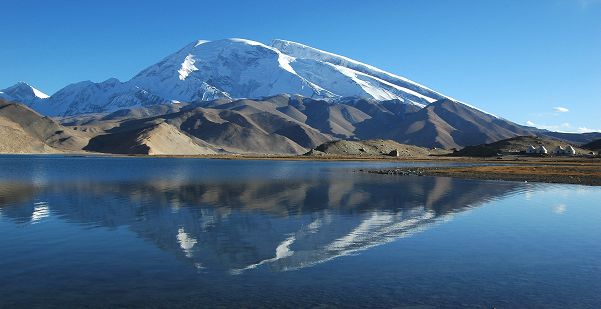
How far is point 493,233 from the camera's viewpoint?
35125 mm

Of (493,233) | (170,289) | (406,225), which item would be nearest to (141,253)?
(170,289)

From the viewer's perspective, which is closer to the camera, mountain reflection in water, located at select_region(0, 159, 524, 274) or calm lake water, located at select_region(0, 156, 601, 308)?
calm lake water, located at select_region(0, 156, 601, 308)

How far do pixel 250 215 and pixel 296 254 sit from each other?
15090 millimetres

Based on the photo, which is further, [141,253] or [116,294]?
[141,253]

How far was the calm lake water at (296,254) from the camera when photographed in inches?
783

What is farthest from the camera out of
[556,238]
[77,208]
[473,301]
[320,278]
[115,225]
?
[77,208]

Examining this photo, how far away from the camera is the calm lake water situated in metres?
19.9

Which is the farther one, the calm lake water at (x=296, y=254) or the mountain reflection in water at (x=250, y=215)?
the mountain reflection in water at (x=250, y=215)

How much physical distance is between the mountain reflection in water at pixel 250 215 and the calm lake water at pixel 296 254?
15 cm

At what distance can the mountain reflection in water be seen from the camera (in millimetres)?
28156

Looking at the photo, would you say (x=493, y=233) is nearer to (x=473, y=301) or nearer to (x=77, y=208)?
(x=473, y=301)

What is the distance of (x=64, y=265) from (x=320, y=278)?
12.3 metres

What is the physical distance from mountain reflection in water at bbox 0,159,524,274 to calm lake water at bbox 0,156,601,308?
152 mm

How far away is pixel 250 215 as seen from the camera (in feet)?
138
